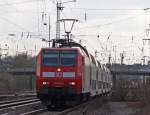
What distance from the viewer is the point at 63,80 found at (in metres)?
30.6

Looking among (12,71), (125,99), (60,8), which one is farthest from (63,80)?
(12,71)

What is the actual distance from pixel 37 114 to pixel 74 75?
4.56 m

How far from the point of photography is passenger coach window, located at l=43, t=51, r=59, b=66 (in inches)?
1222

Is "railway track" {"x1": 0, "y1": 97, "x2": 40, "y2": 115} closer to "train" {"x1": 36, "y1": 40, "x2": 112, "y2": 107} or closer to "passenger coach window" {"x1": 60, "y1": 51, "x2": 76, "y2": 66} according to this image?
"train" {"x1": 36, "y1": 40, "x2": 112, "y2": 107}

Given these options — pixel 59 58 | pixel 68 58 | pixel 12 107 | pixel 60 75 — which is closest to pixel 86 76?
pixel 68 58

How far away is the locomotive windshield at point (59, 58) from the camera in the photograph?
31.0 metres

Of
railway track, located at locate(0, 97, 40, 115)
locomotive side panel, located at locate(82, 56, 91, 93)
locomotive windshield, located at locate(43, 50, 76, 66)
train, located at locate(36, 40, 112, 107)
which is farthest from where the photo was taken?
locomotive side panel, located at locate(82, 56, 91, 93)

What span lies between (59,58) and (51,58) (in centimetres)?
46

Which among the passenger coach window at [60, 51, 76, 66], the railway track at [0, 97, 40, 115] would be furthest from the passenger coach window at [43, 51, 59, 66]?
the railway track at [0, 97, 40, 115]

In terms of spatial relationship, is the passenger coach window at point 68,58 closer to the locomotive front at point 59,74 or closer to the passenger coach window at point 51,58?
the locomotive front at point 59,74

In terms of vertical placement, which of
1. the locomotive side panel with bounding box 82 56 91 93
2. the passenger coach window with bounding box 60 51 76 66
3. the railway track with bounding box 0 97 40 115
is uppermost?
the passenger coach window with bounding box 60 51 76 66

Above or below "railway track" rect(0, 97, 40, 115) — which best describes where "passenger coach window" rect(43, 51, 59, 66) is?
above

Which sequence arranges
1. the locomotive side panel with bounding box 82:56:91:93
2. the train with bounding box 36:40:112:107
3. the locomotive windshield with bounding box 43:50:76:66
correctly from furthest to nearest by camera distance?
the locomotive side panel with bounding box 82:56:91:93, the locomotive windshield with bounding box 43:50:76:66, the train with bounding box 36:40:112:107

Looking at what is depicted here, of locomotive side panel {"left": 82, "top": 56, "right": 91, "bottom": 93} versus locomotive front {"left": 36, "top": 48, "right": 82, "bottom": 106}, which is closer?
locomotive front {"left": 36, "top": 48, "right": 82, "bottom": 106}
